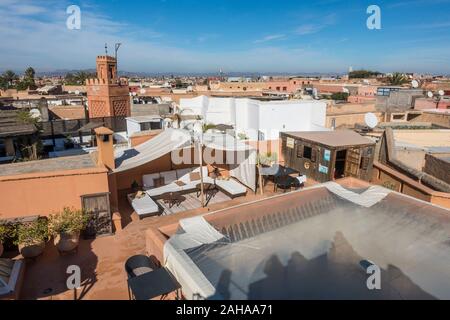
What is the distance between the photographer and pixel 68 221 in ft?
29.1

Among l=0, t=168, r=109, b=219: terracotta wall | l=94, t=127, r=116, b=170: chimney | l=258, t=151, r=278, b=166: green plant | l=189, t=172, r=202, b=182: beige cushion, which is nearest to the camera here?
l=0, t=168, r=109, b=219: terracotta wall

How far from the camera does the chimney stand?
10.1m

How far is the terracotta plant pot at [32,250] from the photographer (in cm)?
804

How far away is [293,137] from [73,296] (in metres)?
13.1

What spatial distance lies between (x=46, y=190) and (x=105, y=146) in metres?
2.22

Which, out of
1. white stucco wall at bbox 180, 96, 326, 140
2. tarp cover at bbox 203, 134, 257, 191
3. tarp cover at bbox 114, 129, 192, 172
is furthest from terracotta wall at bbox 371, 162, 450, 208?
tarp cover at bbox 114, 129, 192, 172

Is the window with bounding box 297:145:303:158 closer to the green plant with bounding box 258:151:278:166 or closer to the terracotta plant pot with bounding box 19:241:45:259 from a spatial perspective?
A: the green plant with bounding box 258:151:278:166

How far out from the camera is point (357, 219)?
24.9ft

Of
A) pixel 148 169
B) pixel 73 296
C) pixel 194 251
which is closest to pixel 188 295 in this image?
pixel 194 251

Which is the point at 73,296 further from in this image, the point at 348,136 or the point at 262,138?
the point at 262,138

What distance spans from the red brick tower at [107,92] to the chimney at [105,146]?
14046mm

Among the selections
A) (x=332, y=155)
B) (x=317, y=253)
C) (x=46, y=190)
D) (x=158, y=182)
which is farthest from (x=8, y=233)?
(x=332, y=155)

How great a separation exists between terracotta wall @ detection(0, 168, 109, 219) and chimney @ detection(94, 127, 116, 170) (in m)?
1.11
